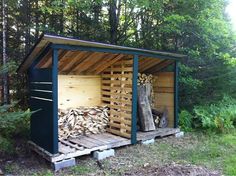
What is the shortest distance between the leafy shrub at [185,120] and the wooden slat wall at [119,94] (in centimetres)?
225

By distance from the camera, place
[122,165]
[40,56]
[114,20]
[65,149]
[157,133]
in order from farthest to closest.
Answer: [114,20], [157,133], [40,56], [65,149], [122,165]

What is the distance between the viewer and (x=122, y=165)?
469cm

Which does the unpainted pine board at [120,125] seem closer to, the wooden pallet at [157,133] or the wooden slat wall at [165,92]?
the wooden pallet at [157,133]

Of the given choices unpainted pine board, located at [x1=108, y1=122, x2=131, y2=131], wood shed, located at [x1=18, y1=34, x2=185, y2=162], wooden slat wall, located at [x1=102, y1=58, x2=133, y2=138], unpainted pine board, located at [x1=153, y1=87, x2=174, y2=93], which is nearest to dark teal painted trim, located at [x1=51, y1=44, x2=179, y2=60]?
wood shed, located at [x1=18, y1=34, x2=185, y2=162]

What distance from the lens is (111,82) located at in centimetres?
632

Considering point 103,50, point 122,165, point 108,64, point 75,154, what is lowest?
point 122,165

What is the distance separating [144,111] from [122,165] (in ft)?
7.41

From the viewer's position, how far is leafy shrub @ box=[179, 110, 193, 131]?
7392 millimetres

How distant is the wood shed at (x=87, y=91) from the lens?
4.64m

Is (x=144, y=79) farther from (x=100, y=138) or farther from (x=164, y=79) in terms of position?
(x=100, y=138)

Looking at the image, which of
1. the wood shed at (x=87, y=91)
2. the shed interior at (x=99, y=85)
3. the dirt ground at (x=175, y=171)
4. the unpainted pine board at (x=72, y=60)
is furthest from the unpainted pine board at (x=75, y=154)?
the unpainted pine board at (x=72, y=60)

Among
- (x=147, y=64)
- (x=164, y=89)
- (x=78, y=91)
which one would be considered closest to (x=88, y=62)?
(x=78, y=91)

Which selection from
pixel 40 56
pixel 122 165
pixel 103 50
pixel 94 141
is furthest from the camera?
pixel 94 141

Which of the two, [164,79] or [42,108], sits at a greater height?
[164,79]
